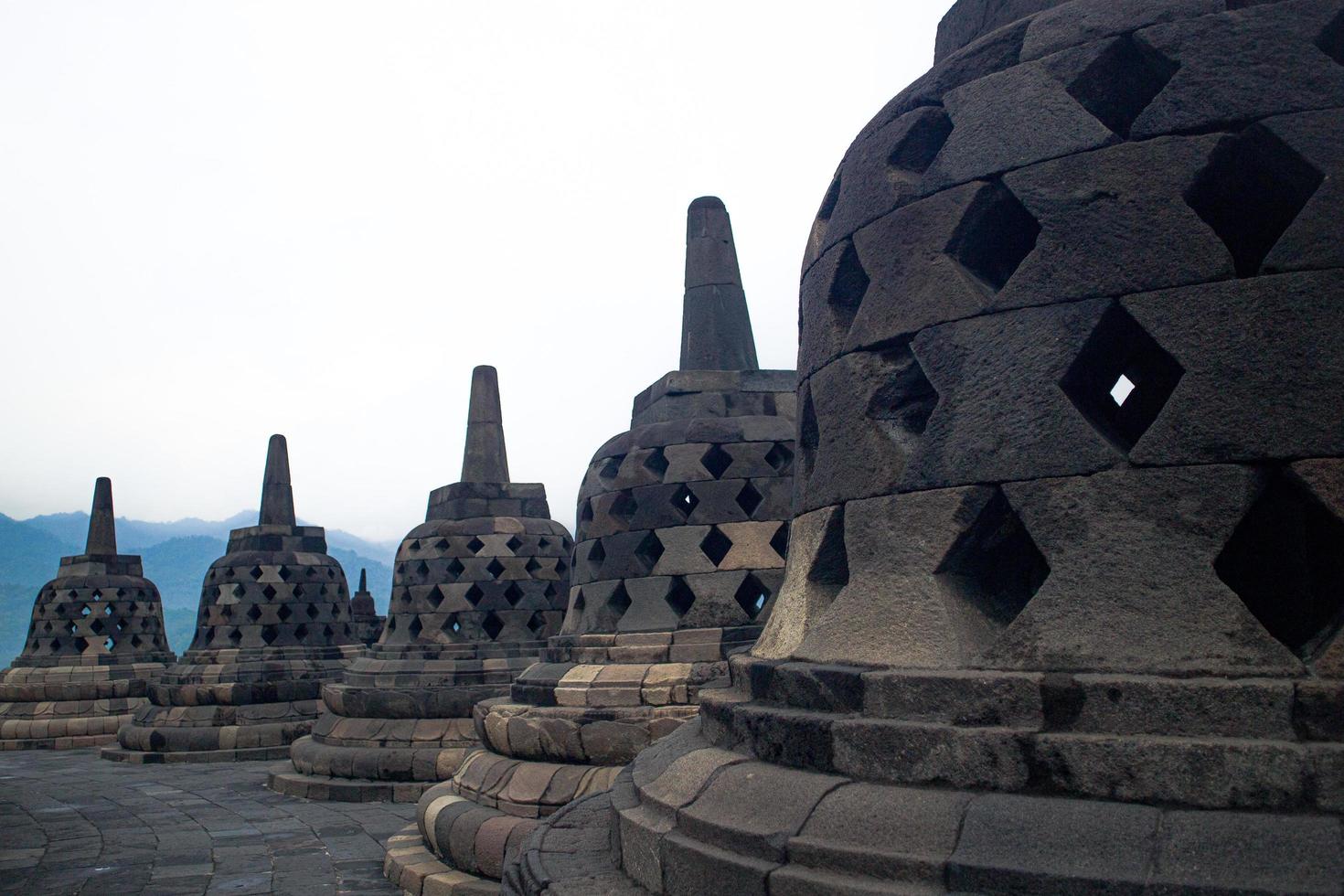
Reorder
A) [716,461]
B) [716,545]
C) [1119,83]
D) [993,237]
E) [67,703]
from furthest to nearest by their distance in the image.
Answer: [67,703] < [716,461] < [716,545] < [993,237] < [1119,83]

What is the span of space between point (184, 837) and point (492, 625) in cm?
390

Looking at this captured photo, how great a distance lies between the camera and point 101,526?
747 inches

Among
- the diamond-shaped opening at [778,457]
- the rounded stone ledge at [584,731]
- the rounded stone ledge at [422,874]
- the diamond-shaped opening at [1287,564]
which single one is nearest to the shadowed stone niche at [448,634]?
the rounded stone ledge at [422,874]

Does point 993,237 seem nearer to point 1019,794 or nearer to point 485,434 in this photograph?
point 1019,794

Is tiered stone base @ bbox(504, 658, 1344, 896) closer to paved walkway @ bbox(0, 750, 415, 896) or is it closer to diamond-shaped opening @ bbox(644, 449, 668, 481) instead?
diamond-shaped opening @ bbox(644, 449, 668, 481)

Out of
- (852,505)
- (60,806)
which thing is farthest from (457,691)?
(852,505)

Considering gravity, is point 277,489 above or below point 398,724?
above

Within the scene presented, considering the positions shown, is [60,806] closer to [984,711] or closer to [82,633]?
[82,633]

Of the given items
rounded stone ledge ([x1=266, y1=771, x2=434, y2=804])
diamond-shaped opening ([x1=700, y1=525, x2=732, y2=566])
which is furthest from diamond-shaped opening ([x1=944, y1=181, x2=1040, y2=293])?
rounded stone ledge ([x1=266, y1=771, x2=434, y2=804])

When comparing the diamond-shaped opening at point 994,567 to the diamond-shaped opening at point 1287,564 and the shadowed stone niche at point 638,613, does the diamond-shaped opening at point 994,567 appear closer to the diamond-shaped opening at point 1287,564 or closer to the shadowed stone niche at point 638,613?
the diamond-shaped opening at point 1287,564

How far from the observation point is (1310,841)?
6.61ft

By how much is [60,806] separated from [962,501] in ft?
37.5

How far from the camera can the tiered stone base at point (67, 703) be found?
55.0 ft

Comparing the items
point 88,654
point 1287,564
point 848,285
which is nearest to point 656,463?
point 848,285
